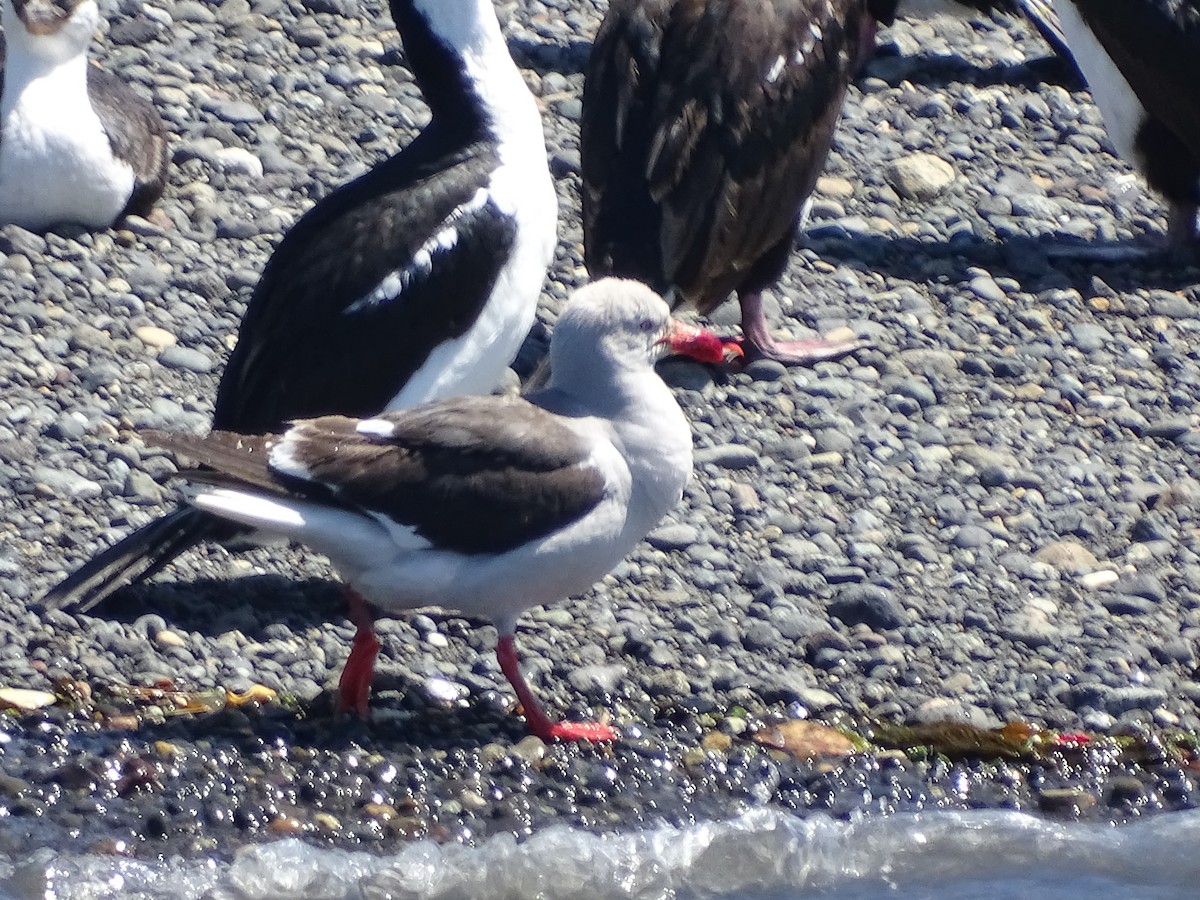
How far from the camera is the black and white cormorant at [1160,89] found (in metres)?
8.27

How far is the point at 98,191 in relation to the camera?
739cm

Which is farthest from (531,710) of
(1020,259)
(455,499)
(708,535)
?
(1020,259)

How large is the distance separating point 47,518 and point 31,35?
2.54 meters

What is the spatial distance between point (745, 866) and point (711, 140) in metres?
2.96

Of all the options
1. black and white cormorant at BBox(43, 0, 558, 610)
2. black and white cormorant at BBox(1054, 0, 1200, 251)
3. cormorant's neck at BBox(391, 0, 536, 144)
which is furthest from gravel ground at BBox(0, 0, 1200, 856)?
cormorant's neck at BBox(391, 0, 536, 144)

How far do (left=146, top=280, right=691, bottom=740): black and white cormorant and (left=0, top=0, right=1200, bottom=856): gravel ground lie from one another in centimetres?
35

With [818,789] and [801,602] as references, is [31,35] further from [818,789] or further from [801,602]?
[818,789]

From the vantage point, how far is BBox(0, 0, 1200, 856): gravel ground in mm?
5012

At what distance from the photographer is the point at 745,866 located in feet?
16.1

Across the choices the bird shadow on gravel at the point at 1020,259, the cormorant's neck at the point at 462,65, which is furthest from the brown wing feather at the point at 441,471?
the bird shadow on gravel at the point at 1020,259

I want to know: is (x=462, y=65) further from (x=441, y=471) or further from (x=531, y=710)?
(x=531, y=710)

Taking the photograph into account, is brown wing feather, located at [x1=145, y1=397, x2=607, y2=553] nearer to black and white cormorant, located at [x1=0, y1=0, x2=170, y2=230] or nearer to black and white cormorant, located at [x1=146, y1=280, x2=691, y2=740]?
black and white cormorant, located at [x1=146, y1=280, x2=691, y2=740]

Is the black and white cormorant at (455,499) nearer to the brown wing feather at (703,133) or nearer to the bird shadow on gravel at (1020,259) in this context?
the brown wing feather at (703,133)

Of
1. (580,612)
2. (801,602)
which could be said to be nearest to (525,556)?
(580,612)
